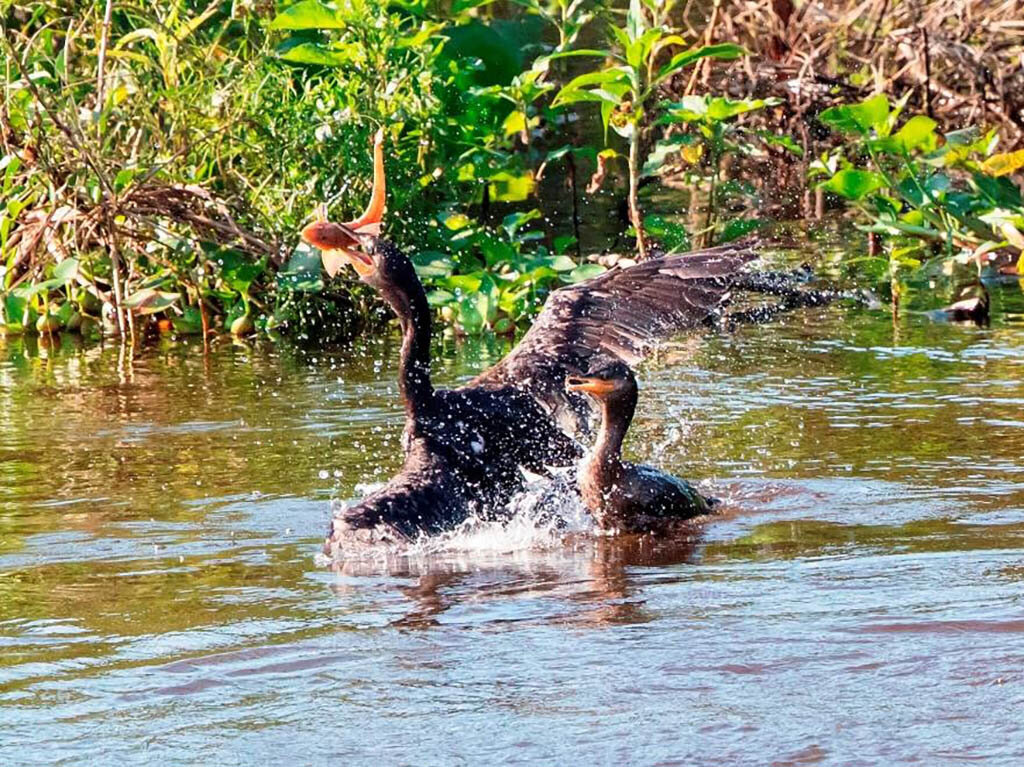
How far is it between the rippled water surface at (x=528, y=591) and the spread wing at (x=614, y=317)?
57cm

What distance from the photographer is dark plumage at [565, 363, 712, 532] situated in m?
6.01

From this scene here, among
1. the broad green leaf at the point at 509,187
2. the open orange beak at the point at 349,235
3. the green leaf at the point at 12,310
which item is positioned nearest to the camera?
the open orange beak at the point at 349,235

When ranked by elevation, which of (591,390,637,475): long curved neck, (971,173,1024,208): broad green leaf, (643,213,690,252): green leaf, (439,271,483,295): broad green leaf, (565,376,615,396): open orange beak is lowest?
(591,390,637,475): long curved neck

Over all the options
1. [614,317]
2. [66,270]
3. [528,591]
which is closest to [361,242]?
[614,317]

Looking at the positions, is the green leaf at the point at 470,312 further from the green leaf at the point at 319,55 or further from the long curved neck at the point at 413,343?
the long curved neck at the point at 413,343

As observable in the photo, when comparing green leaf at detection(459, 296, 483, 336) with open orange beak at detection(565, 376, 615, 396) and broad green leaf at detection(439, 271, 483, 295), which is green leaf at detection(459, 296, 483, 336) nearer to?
broad green leaf at detection(439, 271, 483, 295)

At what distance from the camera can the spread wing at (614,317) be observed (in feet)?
20.9

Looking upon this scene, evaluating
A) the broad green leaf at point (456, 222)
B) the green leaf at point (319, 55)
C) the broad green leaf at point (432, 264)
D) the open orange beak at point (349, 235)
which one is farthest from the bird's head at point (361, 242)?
the broad green leaf at point (456, 222)

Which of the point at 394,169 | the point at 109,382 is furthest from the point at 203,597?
the point at 394,169

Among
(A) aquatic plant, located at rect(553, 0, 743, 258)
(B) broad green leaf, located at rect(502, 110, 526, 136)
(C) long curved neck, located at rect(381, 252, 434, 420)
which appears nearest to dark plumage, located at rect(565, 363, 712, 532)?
(C) long curved neck, located at rect(381, 252, 434, 420)

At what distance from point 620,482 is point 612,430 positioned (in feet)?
0.65

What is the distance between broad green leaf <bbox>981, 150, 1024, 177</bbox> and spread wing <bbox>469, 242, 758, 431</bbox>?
12.0ft

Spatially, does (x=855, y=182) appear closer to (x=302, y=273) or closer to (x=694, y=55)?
(x=694, y=55)

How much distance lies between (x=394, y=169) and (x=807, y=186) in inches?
153
